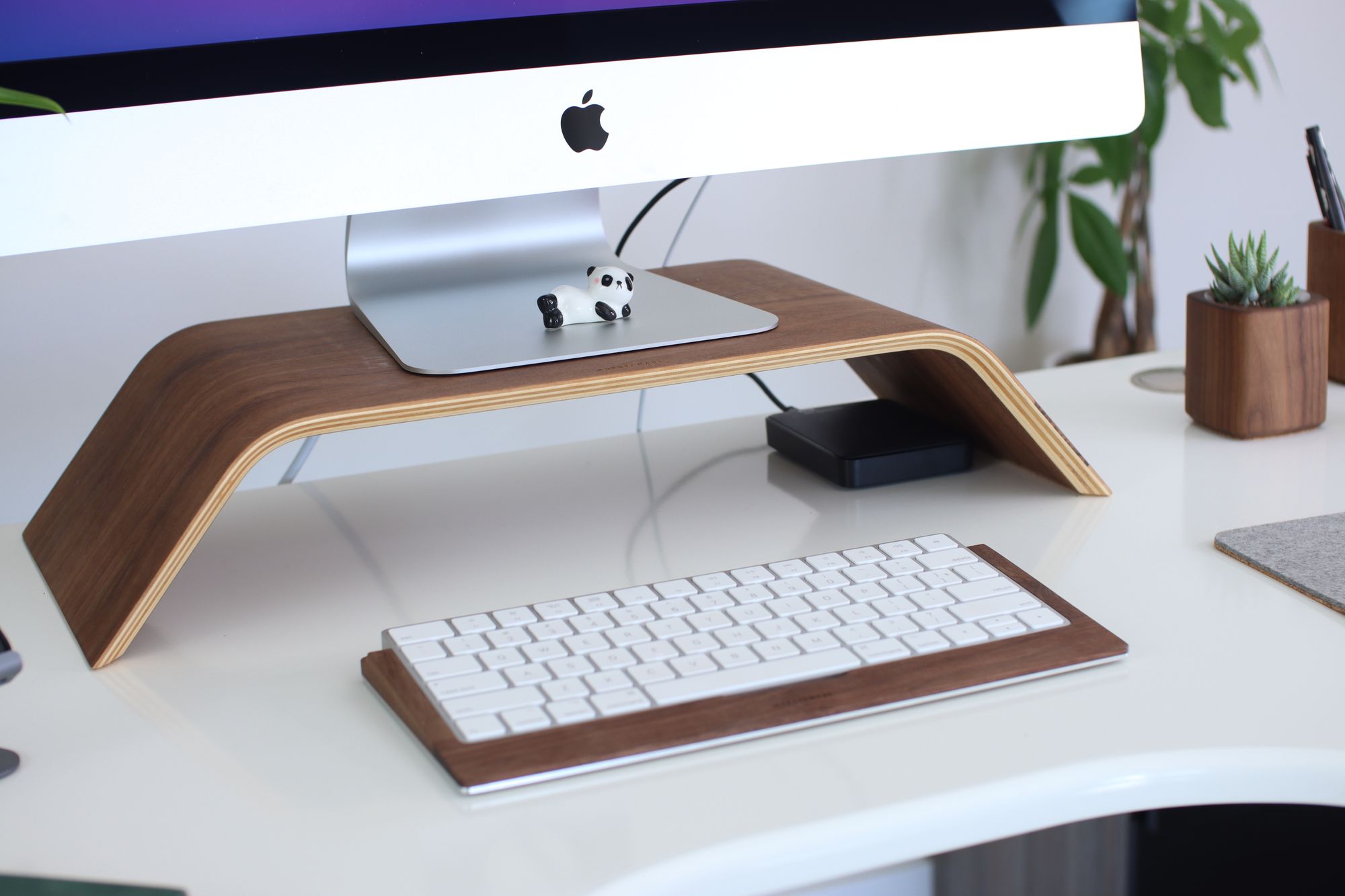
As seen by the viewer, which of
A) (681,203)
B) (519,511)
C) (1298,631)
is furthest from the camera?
(681,203)

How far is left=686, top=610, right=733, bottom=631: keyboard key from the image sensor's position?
1.96 feet

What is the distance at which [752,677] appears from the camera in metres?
0.56

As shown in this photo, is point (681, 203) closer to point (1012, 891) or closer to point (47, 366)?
point (47, 366)

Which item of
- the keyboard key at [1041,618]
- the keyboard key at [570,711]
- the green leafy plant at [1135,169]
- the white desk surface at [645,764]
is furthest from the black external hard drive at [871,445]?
the green leafy plant at [1135,169]

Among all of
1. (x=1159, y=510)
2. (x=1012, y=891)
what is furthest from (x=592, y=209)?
(x=1012, y=891)

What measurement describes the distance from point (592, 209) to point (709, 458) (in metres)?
0.19

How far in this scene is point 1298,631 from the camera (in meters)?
0.61

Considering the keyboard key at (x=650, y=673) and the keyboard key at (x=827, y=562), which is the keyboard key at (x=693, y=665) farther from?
the keyboard key at (x=827, y=562)

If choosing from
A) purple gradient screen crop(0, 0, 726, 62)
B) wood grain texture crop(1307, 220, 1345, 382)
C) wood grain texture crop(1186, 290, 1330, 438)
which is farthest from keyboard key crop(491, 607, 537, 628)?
wood grain texture crop(1307, 220, 1345, 382)

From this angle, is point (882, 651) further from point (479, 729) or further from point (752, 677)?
point (479, 729)

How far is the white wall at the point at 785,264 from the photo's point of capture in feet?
4.84

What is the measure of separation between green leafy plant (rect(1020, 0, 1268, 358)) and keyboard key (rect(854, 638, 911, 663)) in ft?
4.19

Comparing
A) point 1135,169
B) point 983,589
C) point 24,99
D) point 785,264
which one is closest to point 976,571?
point 983,589

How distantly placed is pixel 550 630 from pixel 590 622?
0.06 ft
